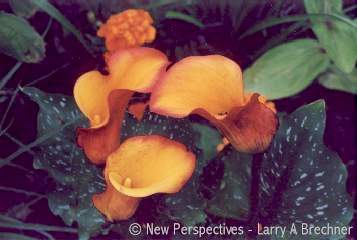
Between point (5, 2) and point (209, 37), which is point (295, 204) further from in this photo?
point (5, 2)

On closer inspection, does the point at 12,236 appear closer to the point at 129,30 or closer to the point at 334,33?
the point at 129,30

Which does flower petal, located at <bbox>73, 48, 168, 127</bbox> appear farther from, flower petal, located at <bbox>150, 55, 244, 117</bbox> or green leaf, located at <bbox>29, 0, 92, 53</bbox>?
green leaf, located at <bbox>29, 0, 92, 53</bbox>

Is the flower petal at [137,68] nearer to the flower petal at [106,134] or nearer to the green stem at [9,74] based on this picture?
the flower petal at [106,134]

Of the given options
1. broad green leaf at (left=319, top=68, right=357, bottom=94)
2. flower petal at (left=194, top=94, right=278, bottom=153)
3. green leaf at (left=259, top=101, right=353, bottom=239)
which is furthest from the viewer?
broad green leaf at (left=319, top=68, right=357, bottom=94)

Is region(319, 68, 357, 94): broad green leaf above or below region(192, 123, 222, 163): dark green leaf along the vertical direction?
above

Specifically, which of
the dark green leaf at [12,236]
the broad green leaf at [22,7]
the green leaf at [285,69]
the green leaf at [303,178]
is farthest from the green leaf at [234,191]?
the broad green leaf at [22,7]

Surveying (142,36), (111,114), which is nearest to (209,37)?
(142,36)

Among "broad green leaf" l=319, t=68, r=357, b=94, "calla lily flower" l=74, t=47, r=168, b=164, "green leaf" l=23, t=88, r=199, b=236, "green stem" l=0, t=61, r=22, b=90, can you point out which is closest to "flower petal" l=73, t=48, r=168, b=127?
"calla lily flower" l=74, t=47, r=168, b=164

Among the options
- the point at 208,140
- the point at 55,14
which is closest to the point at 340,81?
the point at 208,140
